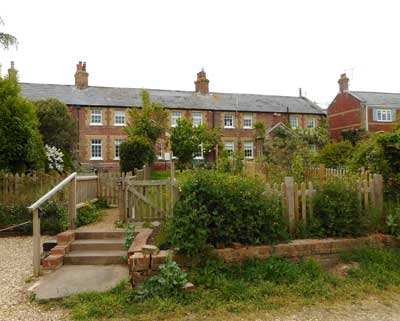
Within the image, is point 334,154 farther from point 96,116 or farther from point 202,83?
point 96,116

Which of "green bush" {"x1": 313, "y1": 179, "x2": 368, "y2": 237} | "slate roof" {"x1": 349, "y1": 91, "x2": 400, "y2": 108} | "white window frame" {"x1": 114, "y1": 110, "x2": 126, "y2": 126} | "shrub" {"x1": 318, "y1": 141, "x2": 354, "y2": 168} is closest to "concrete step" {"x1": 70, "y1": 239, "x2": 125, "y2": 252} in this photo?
"green bush" {"x1": 313, "y1": 179, "x2": 368, "y2": 237}

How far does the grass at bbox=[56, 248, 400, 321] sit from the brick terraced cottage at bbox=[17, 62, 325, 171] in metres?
26.7

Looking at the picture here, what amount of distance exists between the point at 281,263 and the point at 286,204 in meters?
1.16

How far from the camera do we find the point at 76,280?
5113mm

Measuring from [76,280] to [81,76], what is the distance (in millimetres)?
31686

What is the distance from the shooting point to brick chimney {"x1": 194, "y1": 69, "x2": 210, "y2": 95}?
36816mm

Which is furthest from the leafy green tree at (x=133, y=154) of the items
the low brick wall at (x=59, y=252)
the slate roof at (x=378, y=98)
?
the slate roof at (x=378, y=98)

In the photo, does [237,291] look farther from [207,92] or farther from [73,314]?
[207,92]

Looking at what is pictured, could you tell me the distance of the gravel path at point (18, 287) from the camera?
4.13m

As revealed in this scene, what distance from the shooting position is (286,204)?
579 centimetres

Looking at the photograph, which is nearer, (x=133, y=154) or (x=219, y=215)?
(x=219, y=215)

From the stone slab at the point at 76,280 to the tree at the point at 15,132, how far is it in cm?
591

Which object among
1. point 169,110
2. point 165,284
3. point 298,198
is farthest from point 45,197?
point 169,110

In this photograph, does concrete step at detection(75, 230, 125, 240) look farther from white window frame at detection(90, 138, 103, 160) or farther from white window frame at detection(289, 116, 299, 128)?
white window frame at detection(289, 116, 299, 128)
